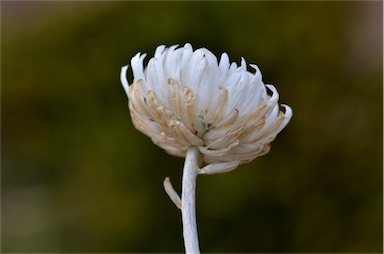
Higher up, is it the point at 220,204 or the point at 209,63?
the point at 209,63

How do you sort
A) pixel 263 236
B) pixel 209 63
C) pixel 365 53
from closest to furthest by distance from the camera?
pixel 209 63, pixel 263 236, pixel 365 53

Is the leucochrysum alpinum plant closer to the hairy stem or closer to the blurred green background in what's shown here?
the hairy stem

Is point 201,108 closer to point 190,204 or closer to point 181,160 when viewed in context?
point 190,204

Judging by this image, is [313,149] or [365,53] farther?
[365,53]

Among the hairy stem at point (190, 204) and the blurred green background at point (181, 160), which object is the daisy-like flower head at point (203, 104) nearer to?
the hairy stem at point (190, 204)

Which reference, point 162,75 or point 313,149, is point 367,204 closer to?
point 313,149

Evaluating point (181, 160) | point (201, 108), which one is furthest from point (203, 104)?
point (181, 160)

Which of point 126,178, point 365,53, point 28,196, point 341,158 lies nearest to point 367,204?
point 341,158
